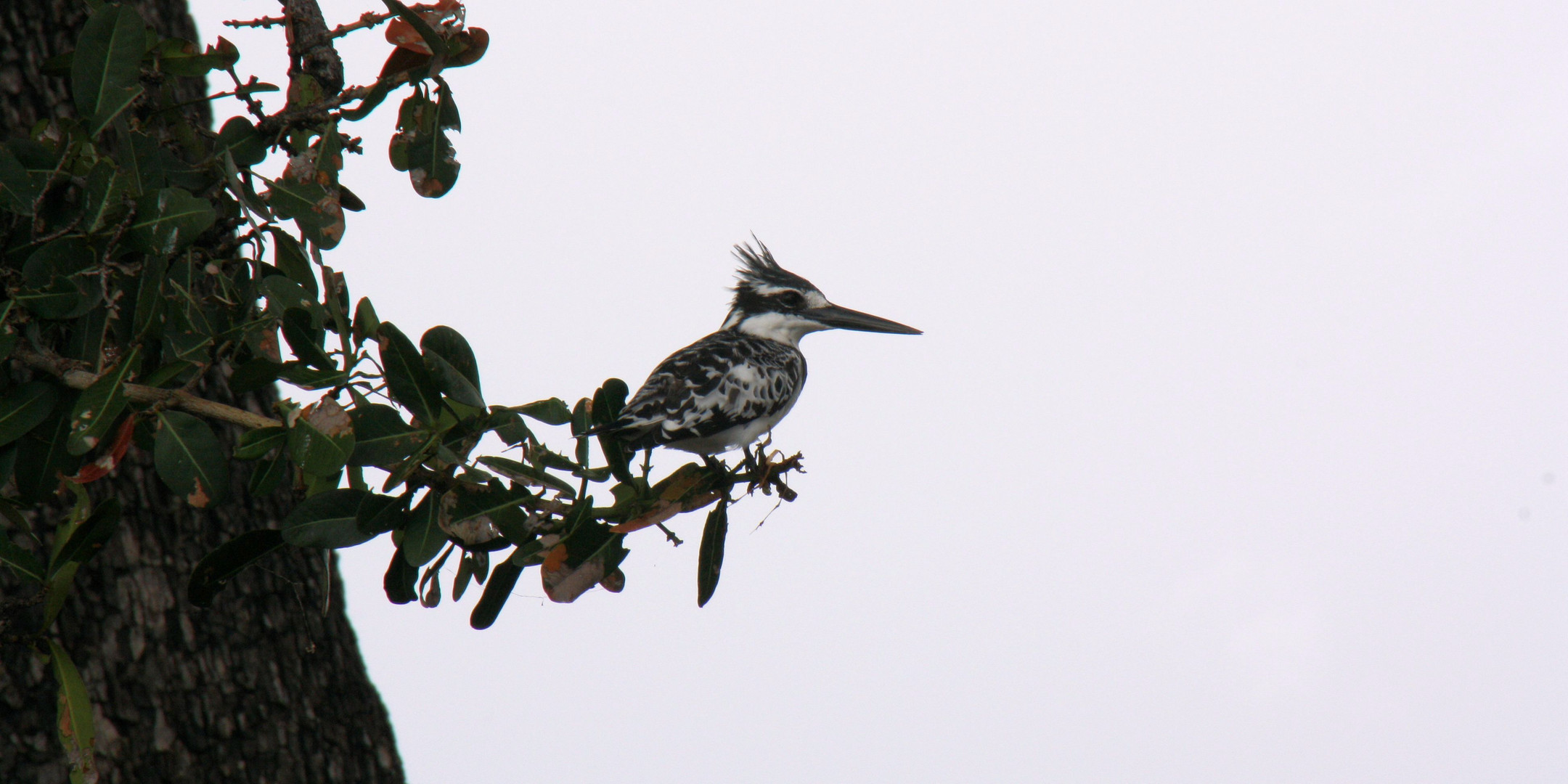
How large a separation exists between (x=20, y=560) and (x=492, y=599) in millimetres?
704

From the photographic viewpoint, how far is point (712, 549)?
2.16m

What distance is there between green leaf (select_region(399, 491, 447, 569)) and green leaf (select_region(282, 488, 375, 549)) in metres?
0.06

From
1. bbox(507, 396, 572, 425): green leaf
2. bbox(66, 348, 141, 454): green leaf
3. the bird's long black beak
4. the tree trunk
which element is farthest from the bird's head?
bbox(66, 348, 141, 454): green leaf

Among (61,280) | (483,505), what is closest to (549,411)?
(483,505)

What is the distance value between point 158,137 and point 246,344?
1.28 feet

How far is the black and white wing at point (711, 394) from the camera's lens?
366cm

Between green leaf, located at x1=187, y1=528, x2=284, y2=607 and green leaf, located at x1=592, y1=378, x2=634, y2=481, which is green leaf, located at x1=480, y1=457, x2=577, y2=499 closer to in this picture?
green leaf, located at x1=592, y1=378, x2=634, y2=481

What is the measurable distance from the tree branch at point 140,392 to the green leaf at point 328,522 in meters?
0.13

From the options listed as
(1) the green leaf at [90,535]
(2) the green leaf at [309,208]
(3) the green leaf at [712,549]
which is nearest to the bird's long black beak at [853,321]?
(3) the green leaf at [712,549]

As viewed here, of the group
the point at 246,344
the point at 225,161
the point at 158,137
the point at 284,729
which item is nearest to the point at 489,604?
the point at 246,344

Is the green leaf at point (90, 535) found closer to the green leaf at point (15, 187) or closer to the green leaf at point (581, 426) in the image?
the green leaf at point (15, 187)

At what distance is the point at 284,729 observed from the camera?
10.2 ft

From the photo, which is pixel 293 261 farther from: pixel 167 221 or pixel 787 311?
pixel 787 311

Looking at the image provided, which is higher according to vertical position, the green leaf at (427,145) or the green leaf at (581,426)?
the green leaf at (427,145)
